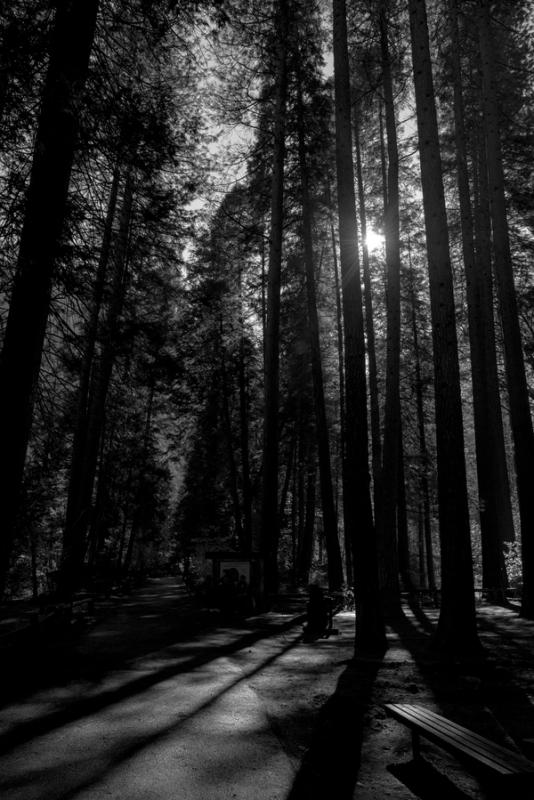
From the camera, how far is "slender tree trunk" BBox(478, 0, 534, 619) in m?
11.7

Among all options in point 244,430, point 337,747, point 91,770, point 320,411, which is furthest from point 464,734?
point 244,430

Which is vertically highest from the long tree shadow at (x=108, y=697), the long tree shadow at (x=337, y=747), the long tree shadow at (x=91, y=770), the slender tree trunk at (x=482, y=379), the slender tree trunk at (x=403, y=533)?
the slender tree trunk at (x=482, y=379)

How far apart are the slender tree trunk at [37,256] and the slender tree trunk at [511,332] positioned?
989 cm

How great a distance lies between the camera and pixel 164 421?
3409 centimetres

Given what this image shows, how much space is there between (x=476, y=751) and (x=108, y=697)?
459 cm

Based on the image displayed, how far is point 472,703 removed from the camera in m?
5.75

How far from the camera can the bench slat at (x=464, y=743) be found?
3098 millimetres

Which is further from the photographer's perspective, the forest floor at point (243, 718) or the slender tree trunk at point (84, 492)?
the slender tree trunk at point (84, 492)

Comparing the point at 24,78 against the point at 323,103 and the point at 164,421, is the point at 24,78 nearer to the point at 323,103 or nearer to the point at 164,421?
the point at 323,103

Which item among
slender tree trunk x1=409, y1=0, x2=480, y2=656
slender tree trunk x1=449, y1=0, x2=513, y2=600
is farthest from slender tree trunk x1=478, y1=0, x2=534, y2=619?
slender tree trunk x1=409, y1=0, x2=480, y2=656

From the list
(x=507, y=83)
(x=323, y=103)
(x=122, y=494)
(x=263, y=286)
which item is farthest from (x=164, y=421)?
(x=507, y=83)

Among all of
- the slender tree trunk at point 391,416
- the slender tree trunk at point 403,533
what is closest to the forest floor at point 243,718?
the slender tree trunk at point 391,416

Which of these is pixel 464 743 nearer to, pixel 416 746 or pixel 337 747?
pixel 416 746

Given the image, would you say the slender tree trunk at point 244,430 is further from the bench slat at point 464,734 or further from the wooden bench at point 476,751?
the wooden bench at point 476,751
